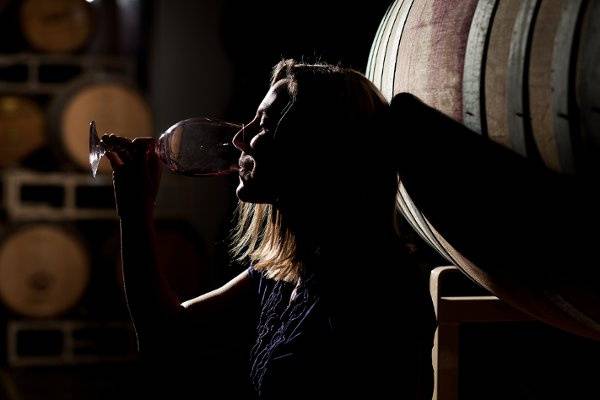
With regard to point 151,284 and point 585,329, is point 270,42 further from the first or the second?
point 585,329

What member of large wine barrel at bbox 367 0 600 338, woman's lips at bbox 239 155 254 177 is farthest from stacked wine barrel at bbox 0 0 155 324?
large wine barrel at bbox 367 0 600 338

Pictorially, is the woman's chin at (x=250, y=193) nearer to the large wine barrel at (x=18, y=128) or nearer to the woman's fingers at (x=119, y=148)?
the woman's fingers at (x=119, y=148)

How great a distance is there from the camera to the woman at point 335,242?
1349 millimetres

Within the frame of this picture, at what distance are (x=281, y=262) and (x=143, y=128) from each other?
12.8 ft

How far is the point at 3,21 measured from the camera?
225 inches

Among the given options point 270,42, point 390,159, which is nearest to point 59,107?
point 270,42

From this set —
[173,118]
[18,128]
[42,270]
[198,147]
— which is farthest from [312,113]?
[18,128]

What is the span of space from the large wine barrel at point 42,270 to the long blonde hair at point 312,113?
3.94 metres

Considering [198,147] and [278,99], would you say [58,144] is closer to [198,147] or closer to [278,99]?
[198,147]

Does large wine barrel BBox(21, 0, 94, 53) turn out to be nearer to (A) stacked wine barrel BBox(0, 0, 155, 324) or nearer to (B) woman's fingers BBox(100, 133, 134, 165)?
(A) stacked wine barrel BBox(0, 0, 155, 324)

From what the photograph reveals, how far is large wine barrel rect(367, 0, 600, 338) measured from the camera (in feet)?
3.14

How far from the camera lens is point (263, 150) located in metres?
1.40

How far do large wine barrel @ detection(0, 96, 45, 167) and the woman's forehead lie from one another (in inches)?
181

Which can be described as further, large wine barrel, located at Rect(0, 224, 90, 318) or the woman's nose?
large wine barrel, located at Rect(0, 224, 90, 318)
